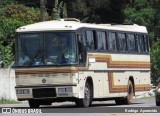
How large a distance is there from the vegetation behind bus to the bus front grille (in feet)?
36.1

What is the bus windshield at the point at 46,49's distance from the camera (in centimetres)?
2606

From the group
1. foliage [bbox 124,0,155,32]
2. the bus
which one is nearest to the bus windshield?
the bus

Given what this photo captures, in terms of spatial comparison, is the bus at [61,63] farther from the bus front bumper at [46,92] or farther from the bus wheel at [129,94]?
the bus wheel at [129,94]

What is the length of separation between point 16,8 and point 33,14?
8.23ft

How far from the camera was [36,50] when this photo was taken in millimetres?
26344

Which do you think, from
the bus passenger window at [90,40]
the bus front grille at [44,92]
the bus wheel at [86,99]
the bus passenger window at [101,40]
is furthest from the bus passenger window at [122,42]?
the bus front grille at [44,92]

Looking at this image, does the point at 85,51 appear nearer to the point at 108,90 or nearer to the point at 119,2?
the point at 108,90

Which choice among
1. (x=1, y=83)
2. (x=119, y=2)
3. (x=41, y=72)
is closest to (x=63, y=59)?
(x=41, y=72)

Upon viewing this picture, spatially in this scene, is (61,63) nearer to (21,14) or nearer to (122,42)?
(122,42)

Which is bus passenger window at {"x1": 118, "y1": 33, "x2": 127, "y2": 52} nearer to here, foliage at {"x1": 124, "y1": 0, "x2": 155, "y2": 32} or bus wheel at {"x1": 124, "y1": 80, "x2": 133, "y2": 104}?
bus wheel at {"x1": 124, "y1": 80, "x2": 133, "y2": 104}

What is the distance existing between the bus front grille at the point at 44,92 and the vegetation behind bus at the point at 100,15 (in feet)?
36.1

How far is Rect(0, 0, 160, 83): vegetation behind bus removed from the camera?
1737 inches

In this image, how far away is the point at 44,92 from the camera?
85.7 ft

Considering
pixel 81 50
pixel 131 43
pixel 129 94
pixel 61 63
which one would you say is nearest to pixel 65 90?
pixel 61 63
